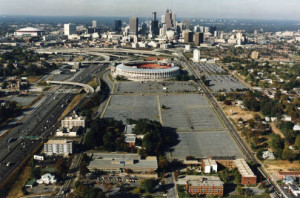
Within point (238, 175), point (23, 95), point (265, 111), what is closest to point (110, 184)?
point (238, 175)

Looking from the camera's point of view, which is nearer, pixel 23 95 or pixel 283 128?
pixel 283 128

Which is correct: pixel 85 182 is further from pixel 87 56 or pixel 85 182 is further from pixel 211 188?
pixel 87 56

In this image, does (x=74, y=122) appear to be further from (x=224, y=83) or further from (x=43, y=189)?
(x=224, y=83)

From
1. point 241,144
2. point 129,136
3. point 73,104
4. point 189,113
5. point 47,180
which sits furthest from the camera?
point 73,104

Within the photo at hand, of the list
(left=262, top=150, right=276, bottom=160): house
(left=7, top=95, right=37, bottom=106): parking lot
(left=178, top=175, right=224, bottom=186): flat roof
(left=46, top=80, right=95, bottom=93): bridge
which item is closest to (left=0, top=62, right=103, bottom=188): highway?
(left=7, top=95, right=37, bottom=106): parking lot

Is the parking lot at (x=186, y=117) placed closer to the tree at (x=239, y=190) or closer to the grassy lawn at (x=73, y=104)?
the grassy lawn at (x=73, y=104)

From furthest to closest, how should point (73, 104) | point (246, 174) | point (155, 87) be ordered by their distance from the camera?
point (155, 87) → point (73, 104) → point (246, 174)

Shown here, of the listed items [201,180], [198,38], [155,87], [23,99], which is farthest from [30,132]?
[198,38]
